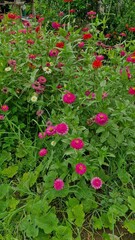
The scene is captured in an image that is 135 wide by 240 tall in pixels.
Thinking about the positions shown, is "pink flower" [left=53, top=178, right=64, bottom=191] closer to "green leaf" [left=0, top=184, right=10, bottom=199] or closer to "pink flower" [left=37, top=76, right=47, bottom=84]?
"green leaf" [left=0, top=184, right=10, bottom=199]

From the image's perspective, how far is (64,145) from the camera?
6.46ft

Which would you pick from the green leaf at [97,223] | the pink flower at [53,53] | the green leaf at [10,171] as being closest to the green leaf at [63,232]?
the green leaf at [97,223]

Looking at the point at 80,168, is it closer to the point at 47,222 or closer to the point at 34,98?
the point at 47,222

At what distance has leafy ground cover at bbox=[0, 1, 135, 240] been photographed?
185cm

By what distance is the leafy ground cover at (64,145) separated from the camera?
72.8 inches

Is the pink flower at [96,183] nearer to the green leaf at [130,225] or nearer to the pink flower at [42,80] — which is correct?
the green leaf at [130,225]

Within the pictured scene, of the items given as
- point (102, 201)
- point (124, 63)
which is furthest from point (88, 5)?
point (102, 201)

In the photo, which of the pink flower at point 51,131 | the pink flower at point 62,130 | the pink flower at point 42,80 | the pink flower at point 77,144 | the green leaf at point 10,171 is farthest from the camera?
the pink flower at point 42,80

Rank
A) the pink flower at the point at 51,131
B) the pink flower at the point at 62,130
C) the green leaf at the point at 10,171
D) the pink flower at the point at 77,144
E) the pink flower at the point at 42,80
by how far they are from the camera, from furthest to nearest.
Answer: the pink flower at the point at 42,80 < the green leaf at the point at 10,171 < the pink flower at the point at 51,131 < the pink flower at the point at 62,130 < the pink flower at the point at 77,144

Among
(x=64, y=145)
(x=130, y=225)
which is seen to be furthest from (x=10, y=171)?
(x=130, y=225)

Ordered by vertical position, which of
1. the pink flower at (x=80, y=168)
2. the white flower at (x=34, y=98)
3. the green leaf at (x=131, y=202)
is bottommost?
the green leaf at (x=131, y=202)

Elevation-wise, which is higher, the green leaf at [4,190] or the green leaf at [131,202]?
the green leaf at [131,202]

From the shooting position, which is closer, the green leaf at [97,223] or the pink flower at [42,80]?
the green leaf at [97,223]

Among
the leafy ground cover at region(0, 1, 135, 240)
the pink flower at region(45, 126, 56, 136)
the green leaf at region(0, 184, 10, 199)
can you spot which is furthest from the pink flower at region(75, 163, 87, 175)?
the green leaf at region(0, 184, 10, 199)
